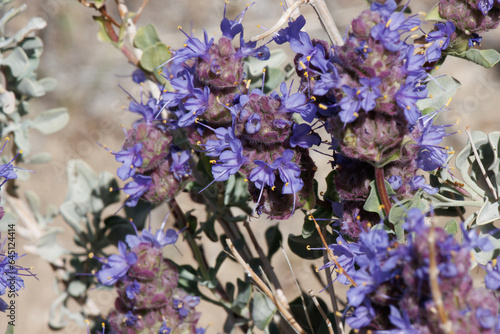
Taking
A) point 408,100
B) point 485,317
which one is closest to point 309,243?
point 408,100

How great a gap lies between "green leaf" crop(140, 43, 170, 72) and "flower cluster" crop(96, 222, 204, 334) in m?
0.72

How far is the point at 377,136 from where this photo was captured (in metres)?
1.46

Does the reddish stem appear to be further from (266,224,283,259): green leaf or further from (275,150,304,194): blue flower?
(266,224,283,259): green leaf

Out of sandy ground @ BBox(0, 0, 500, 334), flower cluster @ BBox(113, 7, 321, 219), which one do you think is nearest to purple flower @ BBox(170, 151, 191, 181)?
flower cluster @ BBox(113, 7, 321, 219)

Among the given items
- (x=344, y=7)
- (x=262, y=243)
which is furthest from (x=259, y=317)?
(x=344, y=7)

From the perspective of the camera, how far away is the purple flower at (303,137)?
165 centimetres

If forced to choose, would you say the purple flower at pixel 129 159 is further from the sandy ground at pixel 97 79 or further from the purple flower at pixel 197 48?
the sandy ground at pixel 97 79

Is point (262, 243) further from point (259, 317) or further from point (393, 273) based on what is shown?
point (393, 273)

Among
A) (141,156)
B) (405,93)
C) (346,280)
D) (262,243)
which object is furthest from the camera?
(262,243)

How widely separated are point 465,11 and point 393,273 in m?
1.00

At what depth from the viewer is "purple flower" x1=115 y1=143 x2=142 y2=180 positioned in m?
1.94

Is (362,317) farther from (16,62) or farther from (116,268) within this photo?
(16,62)

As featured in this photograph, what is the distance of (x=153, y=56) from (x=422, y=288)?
1.45 m

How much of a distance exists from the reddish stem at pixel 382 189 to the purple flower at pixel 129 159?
855 millimetres
